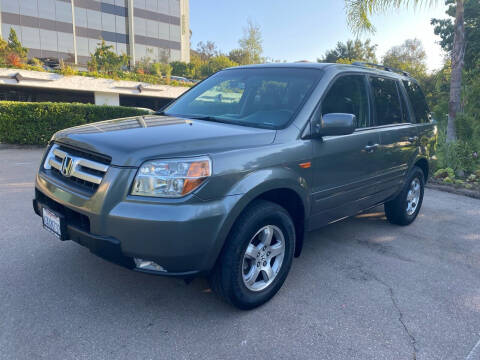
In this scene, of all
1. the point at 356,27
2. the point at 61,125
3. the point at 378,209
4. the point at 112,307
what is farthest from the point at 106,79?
the point at 112,307

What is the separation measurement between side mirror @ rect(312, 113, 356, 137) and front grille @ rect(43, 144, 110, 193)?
1.70 meters

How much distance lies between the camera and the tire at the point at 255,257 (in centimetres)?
260

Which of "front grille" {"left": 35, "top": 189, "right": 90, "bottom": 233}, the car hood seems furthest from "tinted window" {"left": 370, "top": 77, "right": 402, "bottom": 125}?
"front grille" {"left": 35, "top": 189, "right": 90, "bottom": 233}

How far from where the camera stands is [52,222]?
2.77 meters

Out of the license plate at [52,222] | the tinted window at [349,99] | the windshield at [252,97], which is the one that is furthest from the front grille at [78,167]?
the tinted window at [349,99]

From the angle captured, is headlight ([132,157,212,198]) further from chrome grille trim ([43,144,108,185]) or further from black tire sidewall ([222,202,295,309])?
black tire sidewall ([222,202,295,309])

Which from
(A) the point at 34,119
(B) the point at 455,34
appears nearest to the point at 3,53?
(A) the point at 34,119

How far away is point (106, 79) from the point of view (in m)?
25.9

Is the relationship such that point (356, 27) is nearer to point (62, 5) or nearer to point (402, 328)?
point (402, 328)

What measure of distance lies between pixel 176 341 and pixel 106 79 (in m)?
26.2

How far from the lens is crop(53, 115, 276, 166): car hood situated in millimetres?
2393

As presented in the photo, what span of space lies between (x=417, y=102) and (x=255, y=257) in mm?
3499

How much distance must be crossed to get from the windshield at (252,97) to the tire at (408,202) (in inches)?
87.4

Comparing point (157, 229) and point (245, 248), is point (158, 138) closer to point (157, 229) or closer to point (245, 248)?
point (157, 229)
